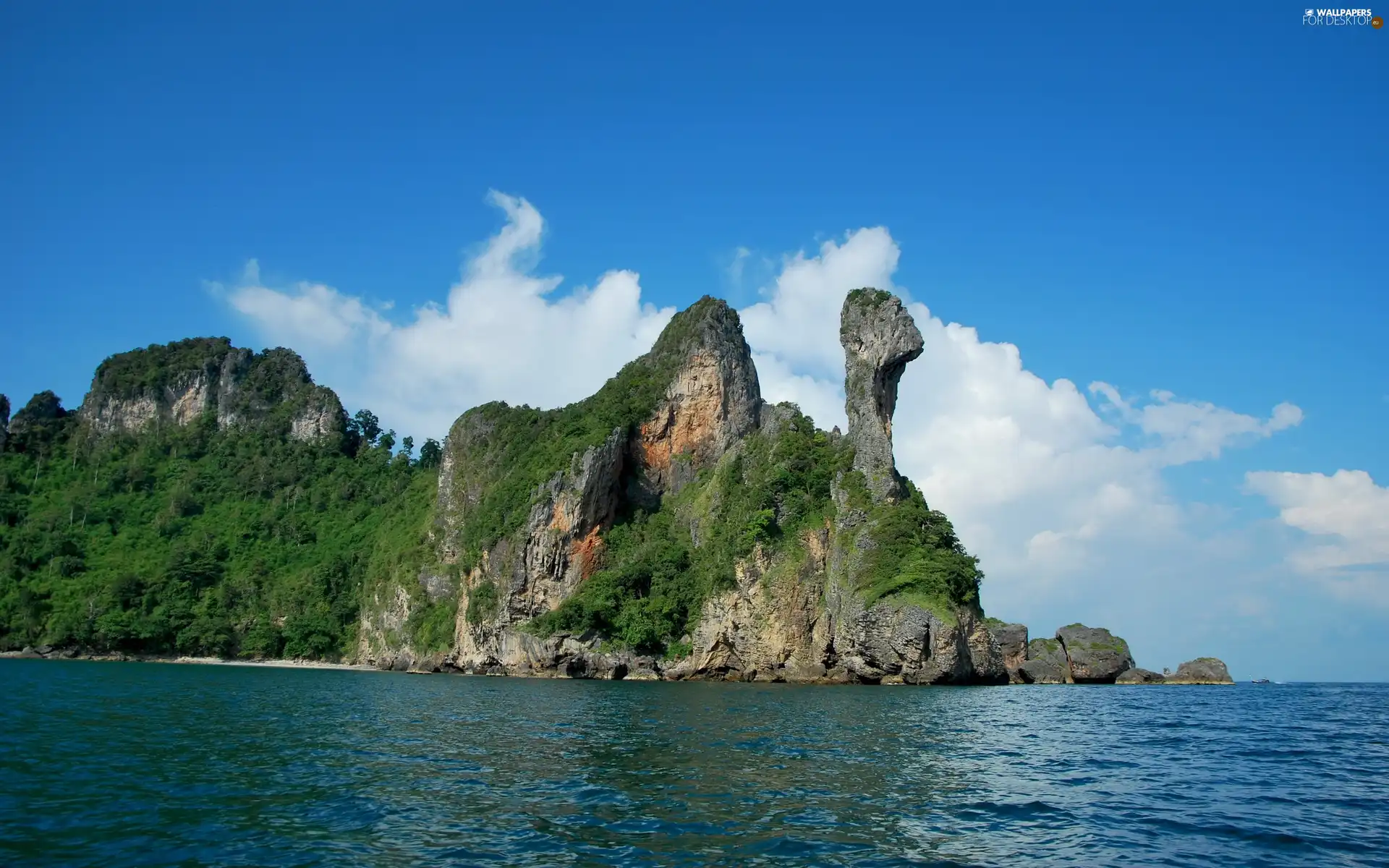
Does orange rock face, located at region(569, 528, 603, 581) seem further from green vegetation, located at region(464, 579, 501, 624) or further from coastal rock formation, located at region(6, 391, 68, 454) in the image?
coastal rock formation, located at region(6, 391, 68, 454)

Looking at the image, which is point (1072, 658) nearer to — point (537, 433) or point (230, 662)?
point (537, 433)

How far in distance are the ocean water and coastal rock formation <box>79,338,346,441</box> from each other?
11500 centimetres

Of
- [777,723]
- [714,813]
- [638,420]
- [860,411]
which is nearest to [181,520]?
[638,420]

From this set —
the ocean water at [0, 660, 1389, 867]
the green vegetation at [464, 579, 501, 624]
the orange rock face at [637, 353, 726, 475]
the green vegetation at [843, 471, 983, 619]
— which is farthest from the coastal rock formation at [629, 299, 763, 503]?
the ocean water at [0, 660, 1389, 867]

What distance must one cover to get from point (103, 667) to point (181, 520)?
5199 centimetres

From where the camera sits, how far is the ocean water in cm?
1250

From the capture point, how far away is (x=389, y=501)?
128750 mm

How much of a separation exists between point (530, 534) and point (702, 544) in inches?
730

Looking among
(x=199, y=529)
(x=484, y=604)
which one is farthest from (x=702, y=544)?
(x=199, y=529)

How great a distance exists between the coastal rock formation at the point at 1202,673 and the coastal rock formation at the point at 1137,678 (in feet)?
7.04


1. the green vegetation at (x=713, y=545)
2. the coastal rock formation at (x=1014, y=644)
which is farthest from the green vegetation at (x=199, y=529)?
the coastal rock formation at (x=1014, y=644)

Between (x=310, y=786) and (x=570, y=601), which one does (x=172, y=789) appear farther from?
(x=570, y=601)

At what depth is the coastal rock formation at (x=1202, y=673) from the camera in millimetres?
81875

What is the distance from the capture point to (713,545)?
77375 millimetres
